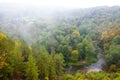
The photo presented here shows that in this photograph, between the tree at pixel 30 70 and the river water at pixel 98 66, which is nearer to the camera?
the tree at pixel 30 70

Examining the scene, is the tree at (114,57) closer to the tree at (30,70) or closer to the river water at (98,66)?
the river water at (98,66)

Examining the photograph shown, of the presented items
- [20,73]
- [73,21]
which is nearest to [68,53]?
[20,73]

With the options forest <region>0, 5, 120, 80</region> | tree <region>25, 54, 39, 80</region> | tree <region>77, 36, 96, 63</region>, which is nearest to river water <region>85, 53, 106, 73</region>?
forest <region>0, 5, 120, 80</region>

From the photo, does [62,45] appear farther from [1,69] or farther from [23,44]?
[1,69]

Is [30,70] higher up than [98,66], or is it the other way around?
[30,70]

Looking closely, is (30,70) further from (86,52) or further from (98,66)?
(86,52)

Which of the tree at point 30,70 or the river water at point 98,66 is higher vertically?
the tree at point 30,70

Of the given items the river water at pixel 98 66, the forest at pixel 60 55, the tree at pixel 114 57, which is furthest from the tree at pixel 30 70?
the tree at pixel 114 57

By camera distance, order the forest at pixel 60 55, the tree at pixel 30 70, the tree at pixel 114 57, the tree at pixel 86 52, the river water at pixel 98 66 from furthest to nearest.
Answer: the tree at pixel 86 52, the river water at pixel 98 66, the tree at pixel 114 57, the forest at pixel 60 55, the tree at pixel 30 70

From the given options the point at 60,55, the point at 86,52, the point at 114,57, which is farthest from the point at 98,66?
the point at 60,55

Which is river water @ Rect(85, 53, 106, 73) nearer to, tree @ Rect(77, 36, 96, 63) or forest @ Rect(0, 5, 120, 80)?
forest @ Rect(0, 5, 120, 80)

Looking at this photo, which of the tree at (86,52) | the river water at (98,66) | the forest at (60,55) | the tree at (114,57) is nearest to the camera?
the forest at (60,55)
